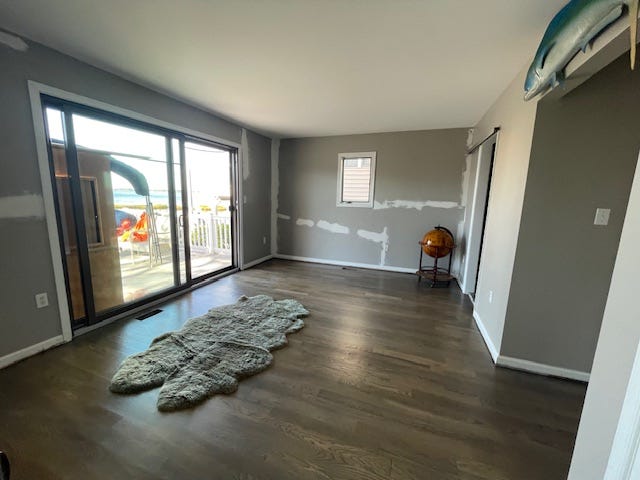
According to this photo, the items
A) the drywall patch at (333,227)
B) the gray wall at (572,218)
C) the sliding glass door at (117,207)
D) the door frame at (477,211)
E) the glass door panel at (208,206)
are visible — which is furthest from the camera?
the drywall patch at (333,227)

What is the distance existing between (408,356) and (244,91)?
9.94ft

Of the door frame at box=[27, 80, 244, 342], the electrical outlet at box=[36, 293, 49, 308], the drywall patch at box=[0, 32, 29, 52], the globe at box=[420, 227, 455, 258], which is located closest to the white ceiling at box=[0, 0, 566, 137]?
the drywall patch at box=[0, 32, 29, 52]

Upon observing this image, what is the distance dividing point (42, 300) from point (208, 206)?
3.36m

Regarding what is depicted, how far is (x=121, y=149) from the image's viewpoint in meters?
2.66

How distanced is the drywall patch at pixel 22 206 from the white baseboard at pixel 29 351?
101cm

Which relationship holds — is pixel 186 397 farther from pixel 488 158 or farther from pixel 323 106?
pixel 488 158

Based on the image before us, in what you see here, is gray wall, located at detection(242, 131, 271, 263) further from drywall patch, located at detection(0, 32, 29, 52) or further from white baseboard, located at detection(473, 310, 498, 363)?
white baseboard, located at detection(473, 310, 498, 363)

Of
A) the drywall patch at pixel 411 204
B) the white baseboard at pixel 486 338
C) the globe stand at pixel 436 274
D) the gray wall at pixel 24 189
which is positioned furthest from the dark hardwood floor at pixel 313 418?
the drywall patch at pixel 411 204

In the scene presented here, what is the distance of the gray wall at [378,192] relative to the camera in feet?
13.9

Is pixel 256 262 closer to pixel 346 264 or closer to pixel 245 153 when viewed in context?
pixel 346 264

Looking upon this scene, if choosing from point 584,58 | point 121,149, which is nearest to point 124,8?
point 121,149

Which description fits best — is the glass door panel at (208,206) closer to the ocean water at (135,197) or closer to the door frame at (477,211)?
the ocean water at (135,197)

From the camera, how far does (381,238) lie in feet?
15.4

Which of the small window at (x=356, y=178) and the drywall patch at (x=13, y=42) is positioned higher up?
the drywall patch at (x=13, y=42)
